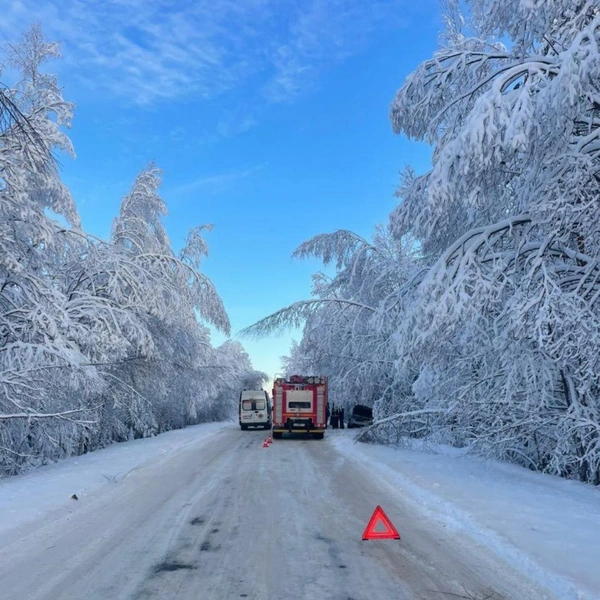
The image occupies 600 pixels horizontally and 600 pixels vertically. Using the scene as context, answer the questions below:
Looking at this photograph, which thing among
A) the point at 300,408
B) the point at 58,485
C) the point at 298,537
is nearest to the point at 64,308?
the point at 58,485

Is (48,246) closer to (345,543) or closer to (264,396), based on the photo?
(345,543)

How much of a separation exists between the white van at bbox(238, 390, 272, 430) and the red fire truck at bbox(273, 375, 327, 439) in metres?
9.60

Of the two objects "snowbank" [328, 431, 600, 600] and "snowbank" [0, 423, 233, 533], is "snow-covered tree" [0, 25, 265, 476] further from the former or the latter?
"snowbank" [328, 431, 600, 600]

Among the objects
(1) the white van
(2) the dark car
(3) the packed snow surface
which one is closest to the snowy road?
(3) the packed snow surface

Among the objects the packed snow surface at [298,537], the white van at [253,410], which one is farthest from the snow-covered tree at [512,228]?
the white van at [253,410]

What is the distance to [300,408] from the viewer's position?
26641mm

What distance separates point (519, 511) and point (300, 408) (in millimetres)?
19270

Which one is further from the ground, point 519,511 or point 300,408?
point 300,408

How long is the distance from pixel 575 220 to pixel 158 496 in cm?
866

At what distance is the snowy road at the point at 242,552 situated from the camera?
193 inches

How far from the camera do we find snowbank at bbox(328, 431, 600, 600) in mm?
5258

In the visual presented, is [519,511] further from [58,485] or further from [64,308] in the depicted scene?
[64,308]

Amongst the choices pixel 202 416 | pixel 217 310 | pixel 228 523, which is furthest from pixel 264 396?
pixel 228 523

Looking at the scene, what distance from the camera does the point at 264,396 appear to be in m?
38.2
